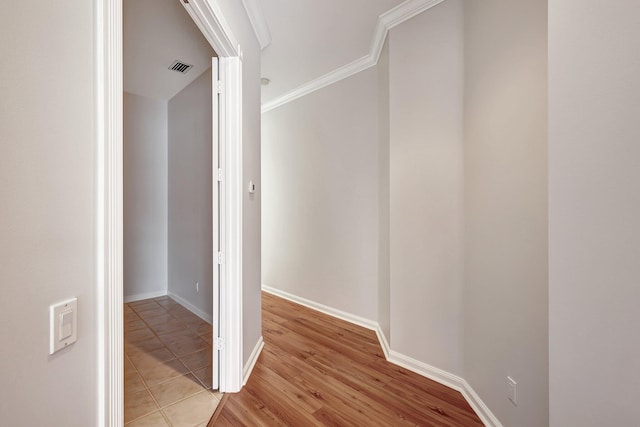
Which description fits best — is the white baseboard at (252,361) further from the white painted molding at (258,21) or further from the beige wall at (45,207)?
the white painted molding at (258,21)

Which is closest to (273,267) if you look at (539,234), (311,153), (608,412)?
(311,153)

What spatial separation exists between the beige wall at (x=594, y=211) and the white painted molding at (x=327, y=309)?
2.15 metres

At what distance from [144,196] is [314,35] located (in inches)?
126

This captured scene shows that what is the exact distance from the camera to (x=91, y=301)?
2.19ft

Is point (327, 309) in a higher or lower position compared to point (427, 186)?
lower

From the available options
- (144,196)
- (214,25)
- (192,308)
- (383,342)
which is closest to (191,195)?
(144,196)

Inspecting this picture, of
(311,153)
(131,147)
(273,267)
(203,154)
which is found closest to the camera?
(203,154)

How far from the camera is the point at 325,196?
128 inches

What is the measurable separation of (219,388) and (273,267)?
7.19 feet

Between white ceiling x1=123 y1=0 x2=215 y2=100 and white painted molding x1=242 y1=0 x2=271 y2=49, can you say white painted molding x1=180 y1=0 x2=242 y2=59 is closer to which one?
white painted molding x1=242 y1=0 x2=271 y2=49

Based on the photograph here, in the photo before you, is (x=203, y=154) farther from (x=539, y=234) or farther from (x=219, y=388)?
(x=539, y=234)

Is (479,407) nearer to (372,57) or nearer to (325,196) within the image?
(325,196)

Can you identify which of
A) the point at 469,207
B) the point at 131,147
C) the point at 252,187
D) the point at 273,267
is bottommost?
the point at 273,267

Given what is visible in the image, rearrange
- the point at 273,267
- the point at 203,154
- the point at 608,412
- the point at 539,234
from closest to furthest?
the point at 608,412 < the point at 539,234 < the point at 203,154 < the point at 273,267
